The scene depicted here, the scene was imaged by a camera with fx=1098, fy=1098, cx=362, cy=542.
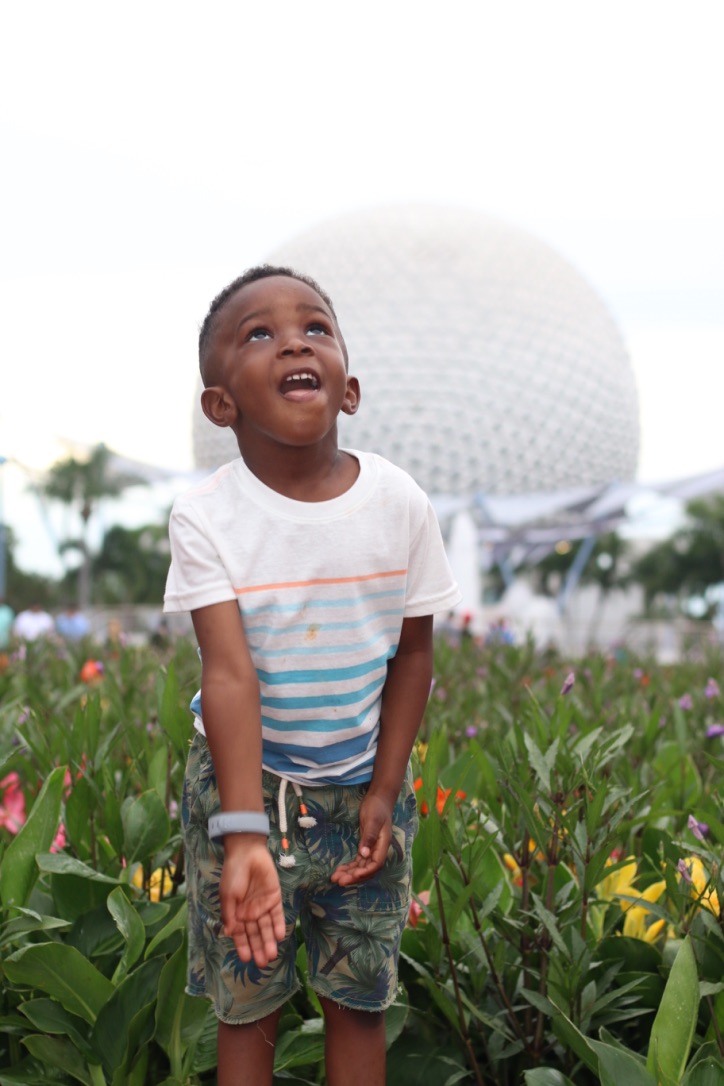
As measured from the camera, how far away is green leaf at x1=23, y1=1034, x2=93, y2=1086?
167cm

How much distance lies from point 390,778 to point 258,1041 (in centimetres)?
38

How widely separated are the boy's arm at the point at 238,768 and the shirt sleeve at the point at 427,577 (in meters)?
0.27

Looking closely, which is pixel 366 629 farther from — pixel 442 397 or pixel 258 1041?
pixel 442 397

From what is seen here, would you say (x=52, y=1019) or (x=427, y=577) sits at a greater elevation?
(x=427, y=577)

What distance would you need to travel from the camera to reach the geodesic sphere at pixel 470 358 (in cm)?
3269

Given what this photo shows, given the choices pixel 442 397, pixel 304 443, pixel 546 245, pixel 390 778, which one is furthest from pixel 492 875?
pixel 546 245

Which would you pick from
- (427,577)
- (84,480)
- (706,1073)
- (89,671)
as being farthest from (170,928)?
(84,480)

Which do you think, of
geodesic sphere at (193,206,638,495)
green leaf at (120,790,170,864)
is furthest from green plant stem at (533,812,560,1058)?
geodesic sphere at (193,206,638,495)

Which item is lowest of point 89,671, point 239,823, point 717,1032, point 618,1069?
point 89,671

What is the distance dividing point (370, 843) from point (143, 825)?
673mm

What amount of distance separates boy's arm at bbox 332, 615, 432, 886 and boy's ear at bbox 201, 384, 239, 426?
14.8 inches

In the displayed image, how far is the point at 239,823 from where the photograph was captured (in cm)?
129

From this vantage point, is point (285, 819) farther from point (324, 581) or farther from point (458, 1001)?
point (458, 1001)

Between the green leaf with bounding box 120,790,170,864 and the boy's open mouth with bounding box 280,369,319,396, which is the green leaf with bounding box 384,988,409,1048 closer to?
the green leaf with bounding box 120,790,170,864
